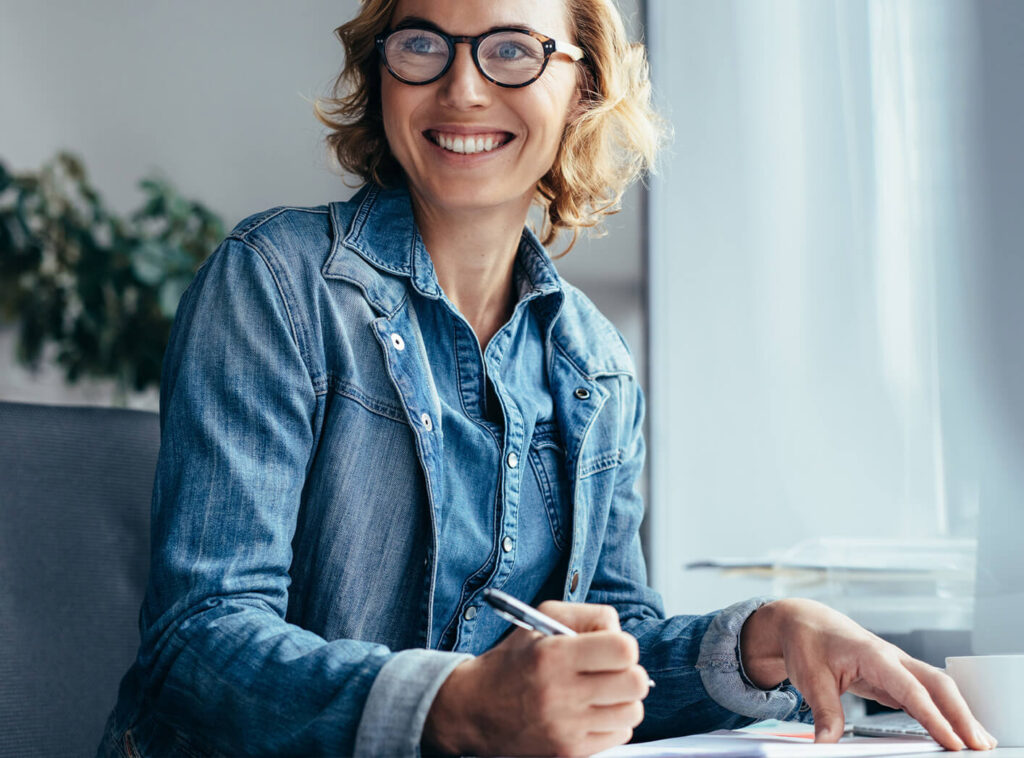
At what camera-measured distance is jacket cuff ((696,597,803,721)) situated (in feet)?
3.15

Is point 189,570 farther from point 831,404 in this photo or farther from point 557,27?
point 831,404

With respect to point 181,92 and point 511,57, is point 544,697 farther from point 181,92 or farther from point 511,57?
point 181,92

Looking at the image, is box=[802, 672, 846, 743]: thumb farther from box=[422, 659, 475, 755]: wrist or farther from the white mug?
box=[422, 659, 475, 755]: wrist

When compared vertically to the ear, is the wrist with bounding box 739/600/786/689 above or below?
below

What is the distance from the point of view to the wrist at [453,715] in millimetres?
629

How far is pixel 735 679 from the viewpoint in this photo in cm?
97

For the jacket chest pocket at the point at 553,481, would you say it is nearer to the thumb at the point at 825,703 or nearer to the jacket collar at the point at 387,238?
the jacket collar at the point at 387,238

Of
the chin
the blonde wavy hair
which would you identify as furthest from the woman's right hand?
the blonde wavy hair

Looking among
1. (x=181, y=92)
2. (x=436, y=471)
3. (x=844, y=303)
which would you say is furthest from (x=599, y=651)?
(x=181, y=92)

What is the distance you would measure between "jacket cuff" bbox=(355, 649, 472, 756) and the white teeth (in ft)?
2.09

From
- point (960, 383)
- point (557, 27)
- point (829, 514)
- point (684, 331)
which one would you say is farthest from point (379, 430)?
point (684, 331)

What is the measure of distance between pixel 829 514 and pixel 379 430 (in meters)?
0.83

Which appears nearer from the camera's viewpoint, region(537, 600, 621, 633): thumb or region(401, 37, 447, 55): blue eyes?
region(537, 600, 621, 633): thumb

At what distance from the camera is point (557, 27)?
1185 millimetres
